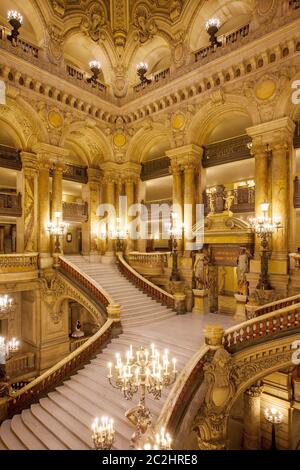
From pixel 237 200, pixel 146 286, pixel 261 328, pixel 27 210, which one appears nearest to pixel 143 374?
pixel 261 328

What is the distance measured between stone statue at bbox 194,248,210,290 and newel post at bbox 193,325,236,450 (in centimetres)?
524

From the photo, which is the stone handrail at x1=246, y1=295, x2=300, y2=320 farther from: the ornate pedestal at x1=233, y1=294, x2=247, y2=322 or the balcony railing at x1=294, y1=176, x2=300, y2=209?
the balcony railing at x1=294, y1=176, x2=300, y2=209

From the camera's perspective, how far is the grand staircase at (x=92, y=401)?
6.07m

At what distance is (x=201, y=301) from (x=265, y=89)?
28.9 feet

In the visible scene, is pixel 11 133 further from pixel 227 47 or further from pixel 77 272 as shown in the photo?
pixel 227 47

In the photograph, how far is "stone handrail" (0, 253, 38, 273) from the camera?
1105 cm

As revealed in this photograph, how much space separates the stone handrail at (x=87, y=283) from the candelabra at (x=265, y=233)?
17.7ft

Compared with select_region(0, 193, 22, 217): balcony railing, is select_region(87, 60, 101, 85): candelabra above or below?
above

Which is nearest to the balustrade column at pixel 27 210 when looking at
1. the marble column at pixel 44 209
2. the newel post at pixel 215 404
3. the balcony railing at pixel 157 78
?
the marble column at pixel 44 209

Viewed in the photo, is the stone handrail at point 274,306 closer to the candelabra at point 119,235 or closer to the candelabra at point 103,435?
the candelabra at point 103,435

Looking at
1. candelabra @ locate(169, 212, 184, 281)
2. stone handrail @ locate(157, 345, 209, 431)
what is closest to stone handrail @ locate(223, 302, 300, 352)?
stone handrail @ locate(157, 345, 209, 431)

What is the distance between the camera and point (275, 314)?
7.15 meters

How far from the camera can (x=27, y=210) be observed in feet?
43.4

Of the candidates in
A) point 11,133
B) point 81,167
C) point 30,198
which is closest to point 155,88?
point 81,167
